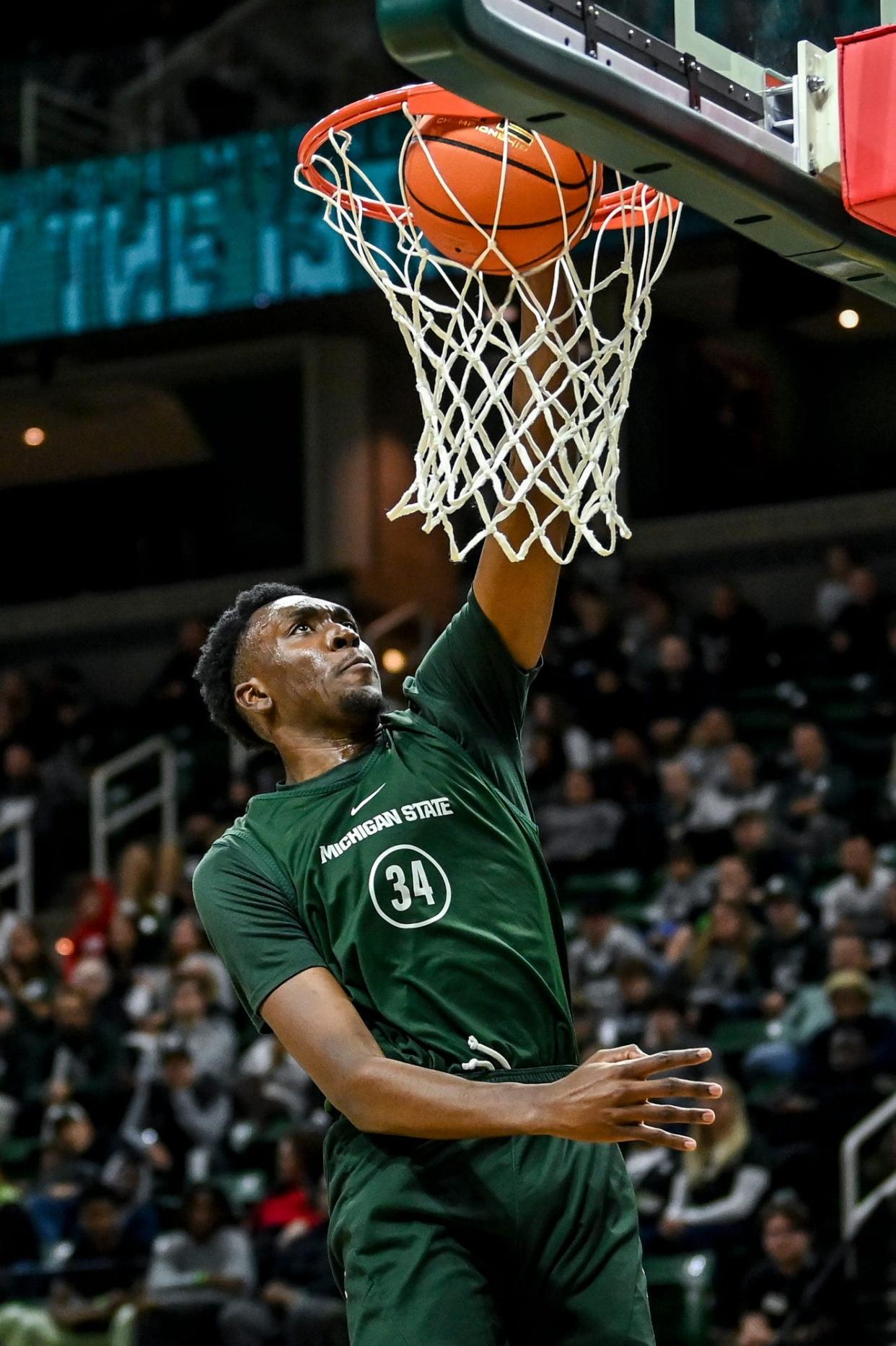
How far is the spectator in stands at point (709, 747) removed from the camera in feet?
38.8

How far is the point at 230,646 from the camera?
11.9 feet

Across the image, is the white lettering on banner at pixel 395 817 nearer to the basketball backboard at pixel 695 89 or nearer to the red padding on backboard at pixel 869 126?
the basketball backboard at pixel 695 89

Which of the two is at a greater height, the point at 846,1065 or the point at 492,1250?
the point at 492,1250

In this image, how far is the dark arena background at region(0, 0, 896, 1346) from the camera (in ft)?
28.8

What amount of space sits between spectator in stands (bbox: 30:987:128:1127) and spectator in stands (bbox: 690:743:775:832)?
329 cm

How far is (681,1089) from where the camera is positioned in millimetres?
2680

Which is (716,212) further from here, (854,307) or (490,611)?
(854,307)

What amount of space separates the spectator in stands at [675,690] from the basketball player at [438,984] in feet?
31.3

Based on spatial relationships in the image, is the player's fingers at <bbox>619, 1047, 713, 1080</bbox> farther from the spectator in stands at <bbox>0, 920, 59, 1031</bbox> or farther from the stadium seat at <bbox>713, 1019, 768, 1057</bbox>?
the spectator in stands at <bbox>0, 920, 59, 1031</bbox>

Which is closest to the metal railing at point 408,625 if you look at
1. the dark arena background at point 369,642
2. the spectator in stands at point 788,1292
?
the dark arena background at point 369,642

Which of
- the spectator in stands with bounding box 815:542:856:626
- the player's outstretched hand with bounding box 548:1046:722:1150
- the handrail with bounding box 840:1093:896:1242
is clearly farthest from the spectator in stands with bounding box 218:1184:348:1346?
the spectator in stands with bounding box 815:542:856:626

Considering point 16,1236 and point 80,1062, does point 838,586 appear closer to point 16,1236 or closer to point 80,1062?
point 80,1062

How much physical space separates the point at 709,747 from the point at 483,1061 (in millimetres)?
8935

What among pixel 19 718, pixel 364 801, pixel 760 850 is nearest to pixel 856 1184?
pixel 760 850
